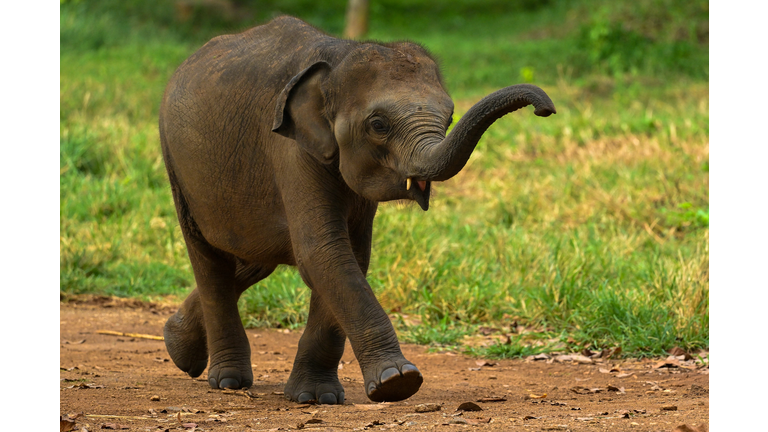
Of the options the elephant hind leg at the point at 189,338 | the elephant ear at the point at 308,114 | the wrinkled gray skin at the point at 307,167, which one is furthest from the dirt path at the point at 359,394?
the elephant ear at the point at 308,114

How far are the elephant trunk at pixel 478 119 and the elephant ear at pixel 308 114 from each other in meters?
0.69

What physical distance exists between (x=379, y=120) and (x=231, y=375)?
195 cm

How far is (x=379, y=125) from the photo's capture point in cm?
395

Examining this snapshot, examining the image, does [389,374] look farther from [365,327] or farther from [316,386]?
[316,386]

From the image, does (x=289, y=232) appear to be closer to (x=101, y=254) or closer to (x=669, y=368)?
(x=669, y=368)

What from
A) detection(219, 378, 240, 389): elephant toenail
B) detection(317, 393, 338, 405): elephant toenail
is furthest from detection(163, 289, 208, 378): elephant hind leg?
detection(317, 393, 338, 405): elephant toenail

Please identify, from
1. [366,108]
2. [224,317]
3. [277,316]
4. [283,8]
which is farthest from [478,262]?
[283,8]

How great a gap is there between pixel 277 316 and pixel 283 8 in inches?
767

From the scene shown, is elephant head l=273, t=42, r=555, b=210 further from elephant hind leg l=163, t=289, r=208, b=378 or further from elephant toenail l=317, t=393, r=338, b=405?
elephant hind leg l=163, t=289, r=208, b=378

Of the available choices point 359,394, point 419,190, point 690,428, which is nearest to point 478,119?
point 419,190

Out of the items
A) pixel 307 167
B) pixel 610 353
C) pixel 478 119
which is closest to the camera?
pixel 478 119

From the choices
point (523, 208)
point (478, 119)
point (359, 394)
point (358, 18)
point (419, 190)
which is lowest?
point (359, 394)

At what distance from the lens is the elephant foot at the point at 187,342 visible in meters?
5.59

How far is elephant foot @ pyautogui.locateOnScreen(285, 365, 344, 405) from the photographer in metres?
4.67
